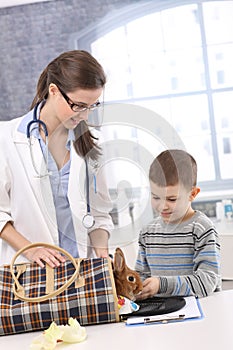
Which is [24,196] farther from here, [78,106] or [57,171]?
[78,106]

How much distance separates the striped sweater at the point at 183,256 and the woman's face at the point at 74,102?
355 mm

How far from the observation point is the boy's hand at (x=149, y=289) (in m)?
1.61

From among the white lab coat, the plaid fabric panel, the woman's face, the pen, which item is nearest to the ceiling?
the white lab coat

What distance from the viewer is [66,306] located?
1441mm

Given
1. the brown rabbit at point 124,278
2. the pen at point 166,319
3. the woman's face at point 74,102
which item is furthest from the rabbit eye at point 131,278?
the woman's face at point 74,102

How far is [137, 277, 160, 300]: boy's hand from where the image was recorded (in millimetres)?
1613

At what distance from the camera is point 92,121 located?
5.24 feet

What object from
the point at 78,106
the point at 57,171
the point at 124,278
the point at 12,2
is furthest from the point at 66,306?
the point at 12,2

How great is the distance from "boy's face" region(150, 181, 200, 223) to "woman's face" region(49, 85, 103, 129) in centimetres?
26

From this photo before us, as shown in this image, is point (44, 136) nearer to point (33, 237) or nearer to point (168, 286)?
point (33, 237)

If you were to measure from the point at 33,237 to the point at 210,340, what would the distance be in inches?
29.5

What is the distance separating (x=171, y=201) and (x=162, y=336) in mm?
400

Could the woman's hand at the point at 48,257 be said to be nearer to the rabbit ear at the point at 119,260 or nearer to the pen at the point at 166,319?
the rabbit ear at the point at 119,260

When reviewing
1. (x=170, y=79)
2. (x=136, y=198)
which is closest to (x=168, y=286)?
(x=136, y=198)
